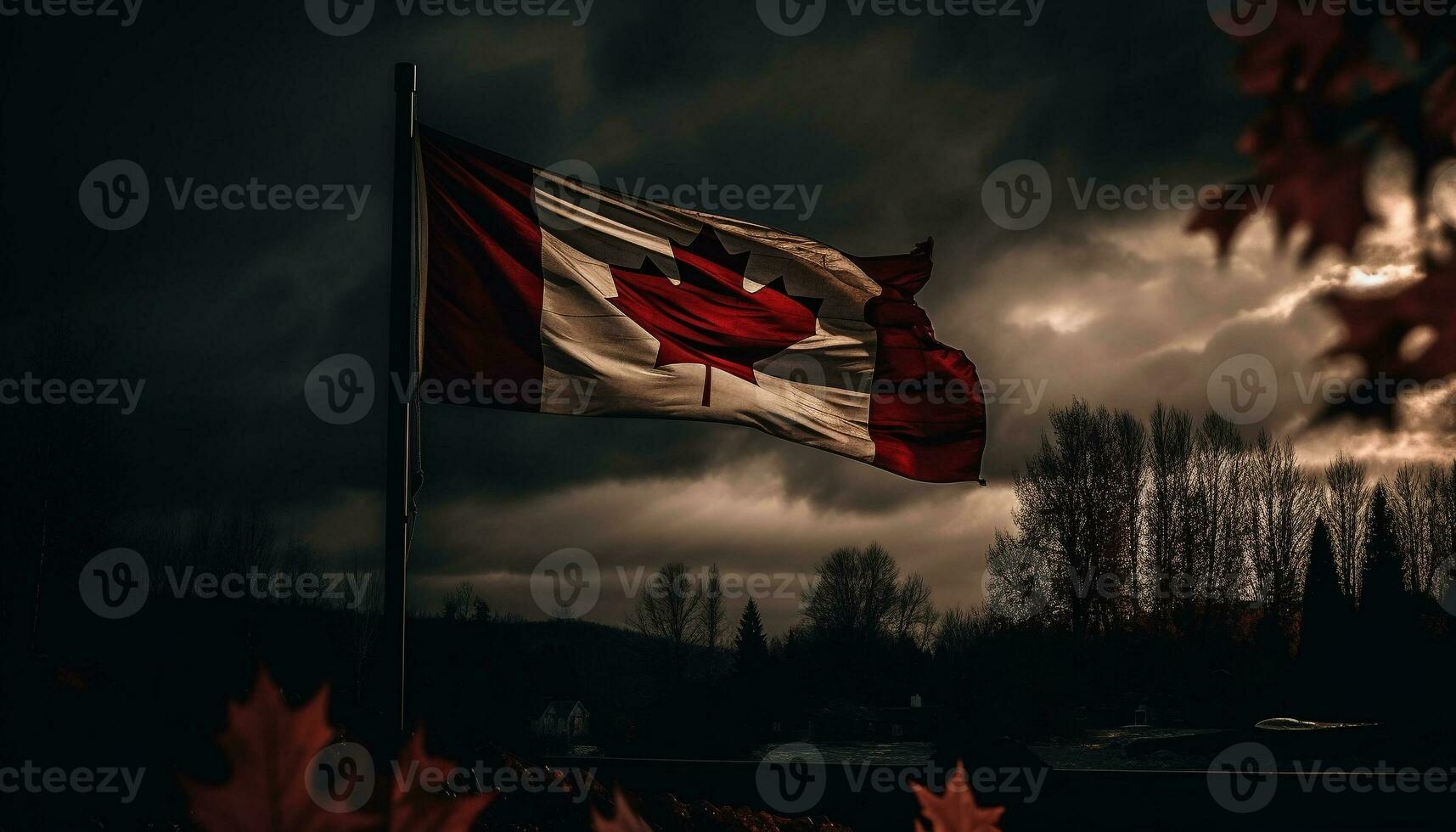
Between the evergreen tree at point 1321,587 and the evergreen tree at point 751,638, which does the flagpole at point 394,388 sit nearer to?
the evergreen tree at point 1321,587

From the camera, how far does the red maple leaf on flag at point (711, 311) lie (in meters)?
→ 6.27

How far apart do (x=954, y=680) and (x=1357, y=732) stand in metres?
22.3

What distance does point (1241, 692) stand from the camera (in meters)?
34.1

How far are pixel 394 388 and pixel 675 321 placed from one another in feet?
6.20

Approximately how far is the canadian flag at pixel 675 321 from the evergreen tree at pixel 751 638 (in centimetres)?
5128

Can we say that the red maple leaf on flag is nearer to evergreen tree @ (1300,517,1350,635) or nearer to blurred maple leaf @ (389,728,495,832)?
blurred maple leaf @ (389,728,495,832)

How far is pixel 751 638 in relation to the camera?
59375mm

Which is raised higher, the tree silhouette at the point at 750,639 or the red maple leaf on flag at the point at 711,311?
the red maple leaf on flag at the point at 711,311

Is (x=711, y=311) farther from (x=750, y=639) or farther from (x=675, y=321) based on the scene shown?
(x=750, y=639)

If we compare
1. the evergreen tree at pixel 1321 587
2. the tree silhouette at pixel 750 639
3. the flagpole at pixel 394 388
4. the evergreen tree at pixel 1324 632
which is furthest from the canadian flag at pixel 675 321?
the tree silhouette at pixel 750 639

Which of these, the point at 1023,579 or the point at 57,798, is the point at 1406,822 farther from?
the point at 1023,579

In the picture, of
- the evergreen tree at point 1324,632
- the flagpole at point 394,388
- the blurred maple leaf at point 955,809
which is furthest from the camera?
the evergreen tree at point 1324,632

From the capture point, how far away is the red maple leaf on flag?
6270 mm

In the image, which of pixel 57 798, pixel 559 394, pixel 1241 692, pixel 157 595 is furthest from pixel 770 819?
pixel 157 595
